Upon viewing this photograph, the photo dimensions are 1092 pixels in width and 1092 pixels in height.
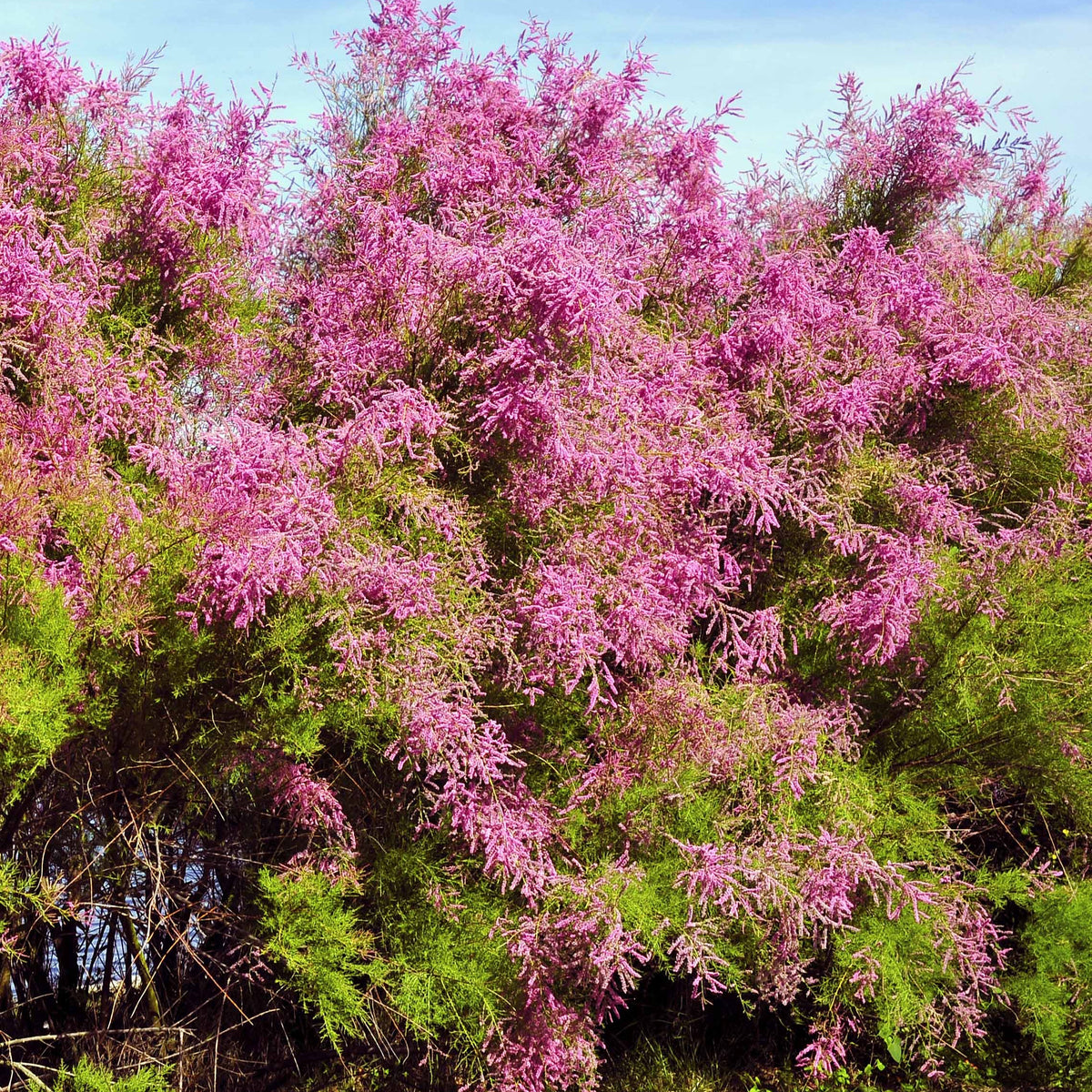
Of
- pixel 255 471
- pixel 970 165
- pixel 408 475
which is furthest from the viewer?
pixel 970 165

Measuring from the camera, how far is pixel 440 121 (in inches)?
287

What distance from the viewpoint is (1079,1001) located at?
24.6 ft

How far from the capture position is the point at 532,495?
6223 mm

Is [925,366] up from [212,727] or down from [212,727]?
up

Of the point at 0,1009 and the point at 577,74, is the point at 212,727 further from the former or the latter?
the point at 577,74

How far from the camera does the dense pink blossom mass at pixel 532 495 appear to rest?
18.7 ft

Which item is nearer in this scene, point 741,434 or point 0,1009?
point 0,1009

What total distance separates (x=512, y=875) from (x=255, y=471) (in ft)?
7.61

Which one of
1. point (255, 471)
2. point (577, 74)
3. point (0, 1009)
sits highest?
point (577, 74)

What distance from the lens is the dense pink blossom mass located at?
18.7 ft

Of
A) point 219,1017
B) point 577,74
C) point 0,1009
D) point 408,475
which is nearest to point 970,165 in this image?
point 577,74

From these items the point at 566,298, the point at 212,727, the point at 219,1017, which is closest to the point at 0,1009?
the point at 219,1017

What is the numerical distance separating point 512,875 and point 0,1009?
8.40 ft

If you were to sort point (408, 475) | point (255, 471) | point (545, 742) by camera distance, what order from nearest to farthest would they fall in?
point (255, 471) < point (408, 475) < point (545, 742)
